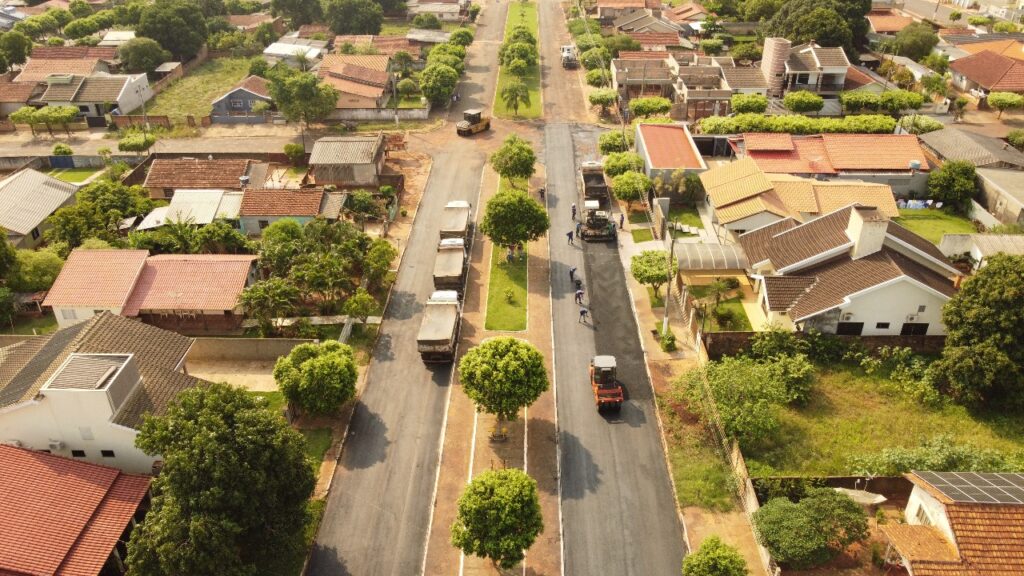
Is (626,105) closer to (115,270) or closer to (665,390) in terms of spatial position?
(665,390)

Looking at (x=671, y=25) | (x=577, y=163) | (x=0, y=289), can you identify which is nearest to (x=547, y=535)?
(x=0, y=289)

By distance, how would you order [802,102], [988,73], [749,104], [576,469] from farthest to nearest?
[988,73], [802,102], [749,104], [576,469]

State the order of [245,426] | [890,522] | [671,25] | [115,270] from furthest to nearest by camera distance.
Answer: [671,25]
[115,270]
[890,522]
[245,426]

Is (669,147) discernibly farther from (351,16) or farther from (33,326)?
(351,16)

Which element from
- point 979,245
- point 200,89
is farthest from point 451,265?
point 200,89

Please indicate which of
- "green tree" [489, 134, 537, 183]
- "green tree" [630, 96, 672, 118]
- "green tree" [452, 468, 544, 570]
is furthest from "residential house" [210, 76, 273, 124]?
"green tree" [452, 468, 544, 570]

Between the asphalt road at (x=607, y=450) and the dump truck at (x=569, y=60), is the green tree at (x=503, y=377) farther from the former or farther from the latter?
the dump truck at (x=569, y=60)

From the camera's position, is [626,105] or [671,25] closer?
[626,105]
